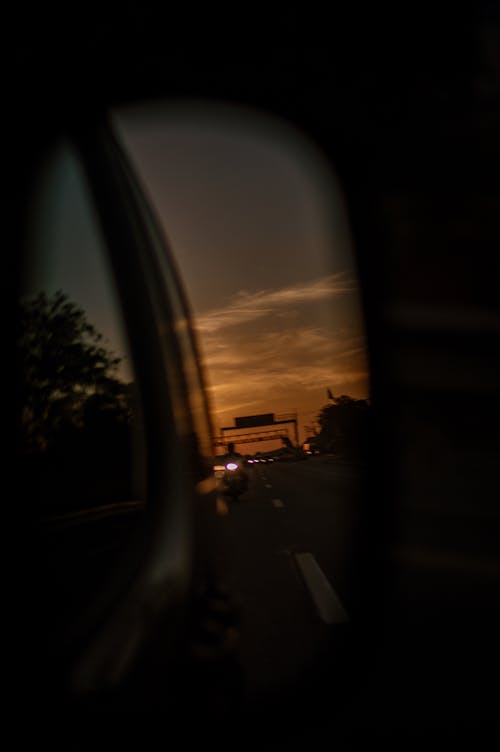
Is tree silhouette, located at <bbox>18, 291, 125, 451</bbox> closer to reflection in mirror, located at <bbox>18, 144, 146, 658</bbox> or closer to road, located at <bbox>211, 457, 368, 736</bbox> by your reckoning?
reflection in mirror, located at <bbox>18, 144, 146, 658</bbox>

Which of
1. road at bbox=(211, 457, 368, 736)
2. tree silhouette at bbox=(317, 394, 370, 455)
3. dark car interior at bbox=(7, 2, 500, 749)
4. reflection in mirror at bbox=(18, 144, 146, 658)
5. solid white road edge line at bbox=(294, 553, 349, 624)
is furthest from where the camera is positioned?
solid white road edge line at bbox=(294, 553, 349, 624)

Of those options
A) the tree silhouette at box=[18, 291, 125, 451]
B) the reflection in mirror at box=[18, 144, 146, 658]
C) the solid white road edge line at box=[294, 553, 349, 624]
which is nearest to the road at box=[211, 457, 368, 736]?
the solid white road edge line at box=[294, 553, 349, 624]

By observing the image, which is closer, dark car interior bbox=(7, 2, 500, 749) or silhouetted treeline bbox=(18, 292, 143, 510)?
dark car interior bbox=(7, 2, 500, 749)

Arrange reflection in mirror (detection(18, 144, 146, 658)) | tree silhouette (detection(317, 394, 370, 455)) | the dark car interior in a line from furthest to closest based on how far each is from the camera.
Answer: tree silhouette (detection(317, 394, 370, 455))
reflection in mirror (detection(18, 144, 146, 658))
the dark car interior

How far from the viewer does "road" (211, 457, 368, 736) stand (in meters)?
2.30

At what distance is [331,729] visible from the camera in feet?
9.27

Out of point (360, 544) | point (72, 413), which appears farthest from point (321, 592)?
point (72, 413)

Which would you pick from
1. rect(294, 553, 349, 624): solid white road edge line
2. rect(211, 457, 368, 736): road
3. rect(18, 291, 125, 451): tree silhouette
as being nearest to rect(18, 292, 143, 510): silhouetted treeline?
rect(18, 291, 125, 451): tree silhouette

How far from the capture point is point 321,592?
5.06m

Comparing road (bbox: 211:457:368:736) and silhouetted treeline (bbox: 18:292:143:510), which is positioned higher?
silhouetted treeline (bbox: 18:292:143:510)

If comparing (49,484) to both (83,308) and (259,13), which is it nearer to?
(83,308)

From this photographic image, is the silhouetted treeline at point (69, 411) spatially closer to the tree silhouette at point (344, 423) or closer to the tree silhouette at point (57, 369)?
the tree silhouette at point (57, 369)

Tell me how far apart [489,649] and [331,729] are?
136 centimetres

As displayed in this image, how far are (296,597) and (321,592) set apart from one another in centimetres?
34
